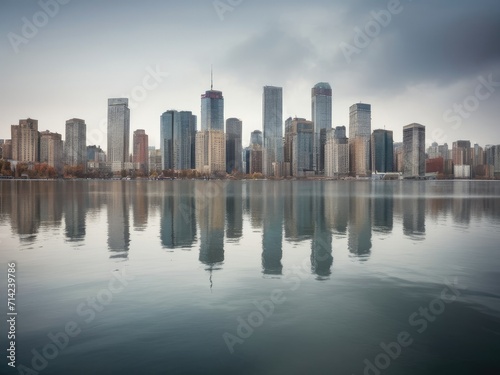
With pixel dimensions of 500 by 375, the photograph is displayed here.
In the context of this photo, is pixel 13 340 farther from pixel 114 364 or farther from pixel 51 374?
pixel 114 364

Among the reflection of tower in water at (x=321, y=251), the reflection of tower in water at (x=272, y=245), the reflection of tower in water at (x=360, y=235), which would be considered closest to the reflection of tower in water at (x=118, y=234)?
the reflection of tower in water at (x=272, y=245)

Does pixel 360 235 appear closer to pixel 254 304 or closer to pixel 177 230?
pixel 177 230

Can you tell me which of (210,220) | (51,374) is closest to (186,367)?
(51,374)

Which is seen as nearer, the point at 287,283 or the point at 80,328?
the point at 80,328

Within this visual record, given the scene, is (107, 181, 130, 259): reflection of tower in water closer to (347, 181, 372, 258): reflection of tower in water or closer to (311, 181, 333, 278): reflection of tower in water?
(311, 181, 333, 278): reflection of tower in water

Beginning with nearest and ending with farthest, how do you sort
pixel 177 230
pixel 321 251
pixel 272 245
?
1. pixel 321 251
2. pixel 272 245
3. pixel 177 230

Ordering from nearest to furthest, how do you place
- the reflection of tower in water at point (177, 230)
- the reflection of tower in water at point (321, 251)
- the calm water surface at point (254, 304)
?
the calm water surface at point (254, 304), the reflection of tower in water at point (321, 251), the reflection of tower in water at point (177, 230)

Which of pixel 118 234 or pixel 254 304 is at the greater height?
pixel 118 234

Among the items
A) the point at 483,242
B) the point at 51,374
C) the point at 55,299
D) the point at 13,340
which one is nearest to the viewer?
the point at 51,374

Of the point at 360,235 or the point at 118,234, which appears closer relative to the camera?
the point at 118,234

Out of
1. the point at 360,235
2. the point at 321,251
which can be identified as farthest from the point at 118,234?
the point at 360,235

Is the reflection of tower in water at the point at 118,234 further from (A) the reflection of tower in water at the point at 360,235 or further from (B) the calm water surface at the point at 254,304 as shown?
(A) the reflection of tower in water at the point at 360,235
